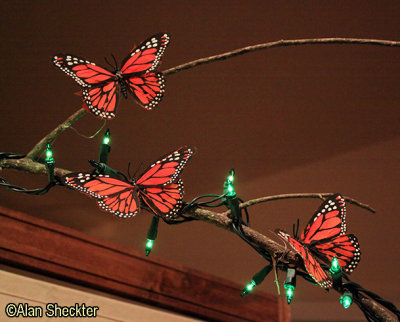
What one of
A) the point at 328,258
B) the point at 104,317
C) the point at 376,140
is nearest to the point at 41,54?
the point at 104,317

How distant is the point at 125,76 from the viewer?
0.51 m

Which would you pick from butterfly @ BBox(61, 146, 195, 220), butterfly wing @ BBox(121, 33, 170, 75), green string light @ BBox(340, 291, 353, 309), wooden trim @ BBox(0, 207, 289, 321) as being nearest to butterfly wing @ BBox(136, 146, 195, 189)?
butterfly @ BBox(61, 146, 195, 220)

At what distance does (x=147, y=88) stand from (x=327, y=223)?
0.93 ft

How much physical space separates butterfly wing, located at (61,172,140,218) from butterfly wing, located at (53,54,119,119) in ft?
0.24

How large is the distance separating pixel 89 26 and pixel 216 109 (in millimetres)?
395

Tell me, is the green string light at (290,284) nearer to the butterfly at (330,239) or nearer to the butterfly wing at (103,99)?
the butterfly at (330,239)

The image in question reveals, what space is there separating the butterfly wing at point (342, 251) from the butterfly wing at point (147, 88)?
Answer: 26cm

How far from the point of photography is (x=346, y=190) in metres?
1.50

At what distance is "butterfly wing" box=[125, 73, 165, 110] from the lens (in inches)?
19.7

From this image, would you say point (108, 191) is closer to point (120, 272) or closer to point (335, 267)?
point (335, 267)

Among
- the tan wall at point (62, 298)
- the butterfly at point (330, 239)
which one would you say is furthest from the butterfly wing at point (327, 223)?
the tan wall at point (62, 298)

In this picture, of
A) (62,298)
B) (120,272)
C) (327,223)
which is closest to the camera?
(327,223)

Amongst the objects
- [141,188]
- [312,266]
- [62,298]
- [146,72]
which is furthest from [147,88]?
[62,298]

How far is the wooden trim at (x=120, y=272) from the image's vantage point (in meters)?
0.99
